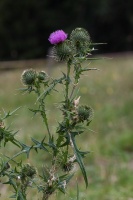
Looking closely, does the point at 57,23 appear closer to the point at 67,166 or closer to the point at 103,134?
the point at 103,134

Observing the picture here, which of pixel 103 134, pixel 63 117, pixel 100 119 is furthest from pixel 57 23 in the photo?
pixel 63 117

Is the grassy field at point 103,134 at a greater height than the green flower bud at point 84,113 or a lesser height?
lesser

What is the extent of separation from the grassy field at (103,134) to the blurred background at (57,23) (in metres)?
29.4

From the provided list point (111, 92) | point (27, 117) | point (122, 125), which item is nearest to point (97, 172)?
point (122, 125)

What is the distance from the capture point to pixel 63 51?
9.49 ft

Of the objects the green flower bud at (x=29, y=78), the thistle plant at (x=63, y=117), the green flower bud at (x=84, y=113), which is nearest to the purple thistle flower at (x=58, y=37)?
the thistle plant at (x=63, y=117)

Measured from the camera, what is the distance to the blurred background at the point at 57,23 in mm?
45812

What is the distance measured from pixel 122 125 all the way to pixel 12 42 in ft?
126

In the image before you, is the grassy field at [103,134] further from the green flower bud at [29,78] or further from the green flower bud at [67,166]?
the green flower bud at [67,166]

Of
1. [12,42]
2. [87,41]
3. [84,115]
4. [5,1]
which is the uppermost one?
[87,41]

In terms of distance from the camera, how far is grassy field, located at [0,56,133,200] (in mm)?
5910

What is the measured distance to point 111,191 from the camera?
5.86 meters

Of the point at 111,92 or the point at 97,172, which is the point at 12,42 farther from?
the point at 97,172

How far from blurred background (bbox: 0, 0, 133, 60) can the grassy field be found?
29.4 m
